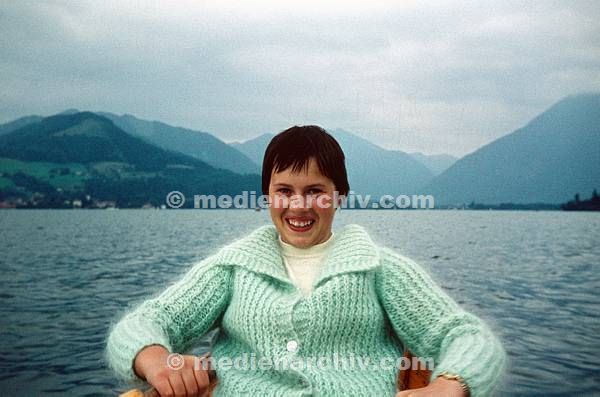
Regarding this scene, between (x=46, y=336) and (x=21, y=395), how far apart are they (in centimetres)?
340

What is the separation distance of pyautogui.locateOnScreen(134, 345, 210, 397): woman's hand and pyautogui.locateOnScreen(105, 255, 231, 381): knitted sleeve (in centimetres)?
4

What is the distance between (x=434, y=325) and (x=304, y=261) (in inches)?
24.1

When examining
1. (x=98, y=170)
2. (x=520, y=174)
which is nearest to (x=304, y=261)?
(x=98, y=170)

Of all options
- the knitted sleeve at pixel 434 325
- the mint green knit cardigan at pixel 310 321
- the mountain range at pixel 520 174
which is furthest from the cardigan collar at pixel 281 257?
the mountain range at pixel 520 174

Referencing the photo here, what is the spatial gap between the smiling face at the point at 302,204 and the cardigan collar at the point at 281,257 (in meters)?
0.09

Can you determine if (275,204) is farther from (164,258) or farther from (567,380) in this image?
(164,258)

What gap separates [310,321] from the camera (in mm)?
2379

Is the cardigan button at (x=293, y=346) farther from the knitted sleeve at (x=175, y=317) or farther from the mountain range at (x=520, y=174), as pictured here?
the mountain range at (x=520, y=174)

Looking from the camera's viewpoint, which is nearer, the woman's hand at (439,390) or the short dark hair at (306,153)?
the woman's hand at (439,390)

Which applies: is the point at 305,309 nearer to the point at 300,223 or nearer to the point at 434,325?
the point at 300,223

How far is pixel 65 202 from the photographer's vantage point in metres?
91.2

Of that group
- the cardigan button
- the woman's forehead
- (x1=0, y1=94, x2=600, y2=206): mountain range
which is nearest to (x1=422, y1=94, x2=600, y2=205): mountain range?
(x1=0, y1=94, x2=600, y2=206): mountain range

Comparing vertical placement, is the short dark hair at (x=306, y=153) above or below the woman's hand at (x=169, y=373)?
above

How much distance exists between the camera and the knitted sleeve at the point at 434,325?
2141 millimetres
